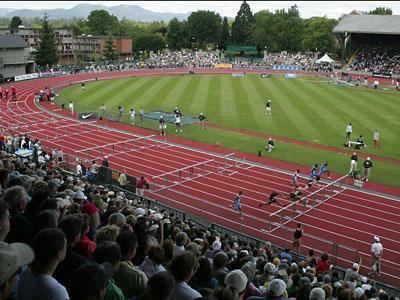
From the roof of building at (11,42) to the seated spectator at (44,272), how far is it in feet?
226

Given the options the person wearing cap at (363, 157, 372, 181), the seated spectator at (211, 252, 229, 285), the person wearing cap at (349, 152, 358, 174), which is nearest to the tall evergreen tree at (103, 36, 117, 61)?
the person wearing cap at (349, 152, 358, 174)

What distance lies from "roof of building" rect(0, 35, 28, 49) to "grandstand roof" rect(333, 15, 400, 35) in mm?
51527

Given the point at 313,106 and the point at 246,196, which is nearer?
the point at 246,196

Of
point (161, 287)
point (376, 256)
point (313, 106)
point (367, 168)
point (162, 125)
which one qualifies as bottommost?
point (376, 256)

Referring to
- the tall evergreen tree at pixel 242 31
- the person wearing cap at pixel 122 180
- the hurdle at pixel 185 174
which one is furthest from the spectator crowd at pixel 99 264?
the tall evergreen tree at pixel 242 31

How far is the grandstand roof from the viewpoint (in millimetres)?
73625

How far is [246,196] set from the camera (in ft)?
72.1

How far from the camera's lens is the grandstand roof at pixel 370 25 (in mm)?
73625

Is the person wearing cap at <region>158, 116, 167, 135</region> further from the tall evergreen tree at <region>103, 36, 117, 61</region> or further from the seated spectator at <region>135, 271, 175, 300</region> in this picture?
the tall evergreen tree at <region>103, 36, 117, 61</region>

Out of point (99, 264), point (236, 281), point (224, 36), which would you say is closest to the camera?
point (99, 264)

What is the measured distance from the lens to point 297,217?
19.7m

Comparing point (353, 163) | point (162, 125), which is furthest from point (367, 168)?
point (162, 125)

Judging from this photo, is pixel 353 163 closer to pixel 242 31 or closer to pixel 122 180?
pixel 122 180

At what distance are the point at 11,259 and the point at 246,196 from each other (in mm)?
18691
